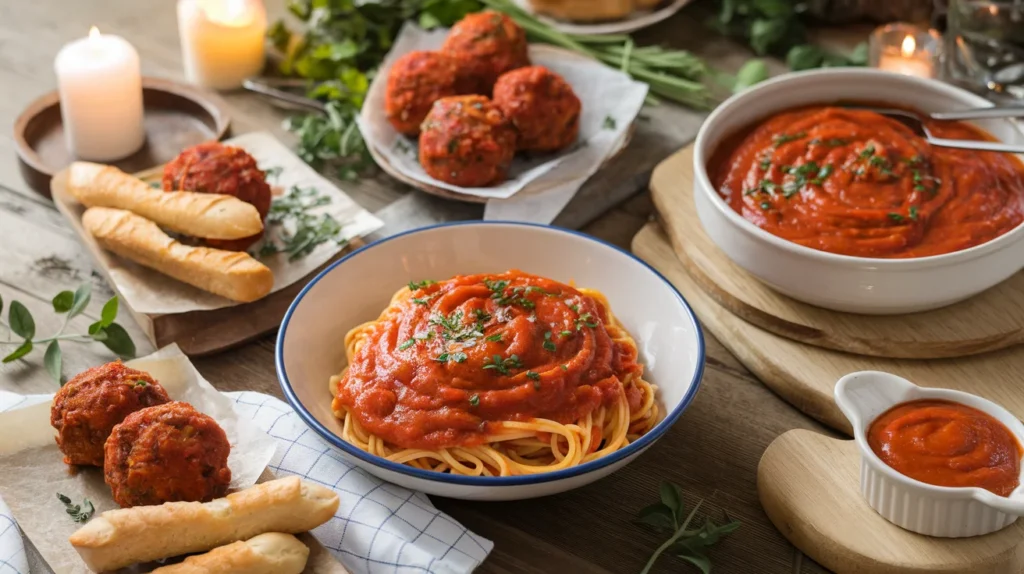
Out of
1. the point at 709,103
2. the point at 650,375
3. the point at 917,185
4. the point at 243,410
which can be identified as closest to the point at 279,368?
the point at 243,410

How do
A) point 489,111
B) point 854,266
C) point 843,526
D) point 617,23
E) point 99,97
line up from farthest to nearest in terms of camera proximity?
point 617,23 < point 99,97 < point 489,111 < point 854,266 < point 843,526

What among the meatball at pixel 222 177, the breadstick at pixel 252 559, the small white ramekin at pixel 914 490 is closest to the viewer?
the breadstick at pixel 252 559

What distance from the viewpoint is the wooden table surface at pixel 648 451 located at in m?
2.79

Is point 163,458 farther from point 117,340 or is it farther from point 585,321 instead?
point 585,321

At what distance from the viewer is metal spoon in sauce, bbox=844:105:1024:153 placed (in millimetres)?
3496

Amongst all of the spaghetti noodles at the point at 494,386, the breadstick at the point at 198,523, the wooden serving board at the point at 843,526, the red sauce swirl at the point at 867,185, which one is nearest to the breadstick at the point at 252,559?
the breadstick at the point at 198,523

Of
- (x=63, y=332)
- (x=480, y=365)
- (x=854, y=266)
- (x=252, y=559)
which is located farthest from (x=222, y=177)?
(x=854, y=266)

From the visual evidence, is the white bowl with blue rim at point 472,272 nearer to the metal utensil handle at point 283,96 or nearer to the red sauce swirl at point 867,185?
the red sauce swirl at point 867,185

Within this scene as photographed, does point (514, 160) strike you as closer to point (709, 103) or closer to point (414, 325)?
point (709, 103)

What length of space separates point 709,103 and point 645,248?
1.17 metres

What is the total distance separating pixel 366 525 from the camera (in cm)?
271

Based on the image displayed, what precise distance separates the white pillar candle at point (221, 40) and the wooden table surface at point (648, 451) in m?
0.14

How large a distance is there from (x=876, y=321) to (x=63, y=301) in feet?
8.41

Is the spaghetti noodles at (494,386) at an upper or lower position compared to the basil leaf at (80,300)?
upper
